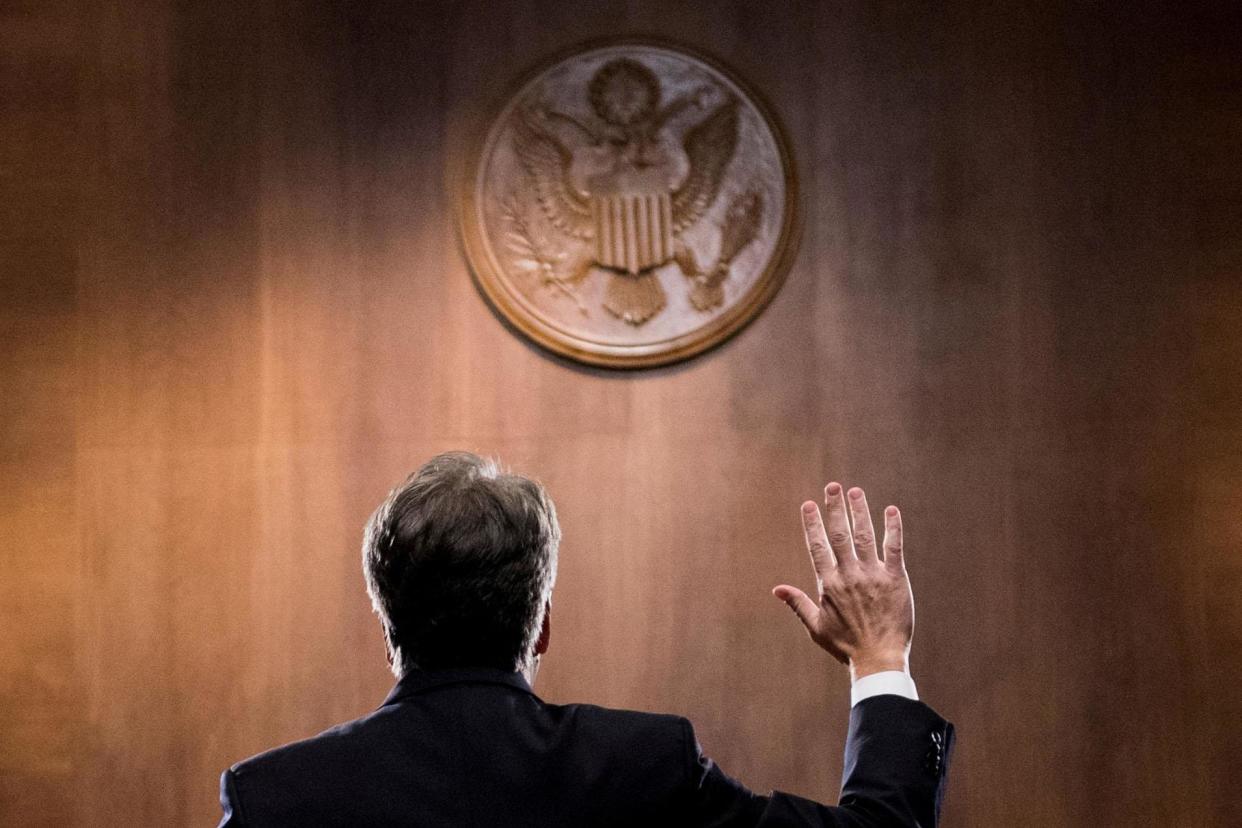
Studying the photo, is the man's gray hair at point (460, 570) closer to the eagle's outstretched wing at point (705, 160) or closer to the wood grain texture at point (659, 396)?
the wood grain texture at point (659, 396)

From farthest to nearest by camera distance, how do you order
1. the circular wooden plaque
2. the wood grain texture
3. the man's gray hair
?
the circular wooden plaque
the wood grain texture
the man's gray hair

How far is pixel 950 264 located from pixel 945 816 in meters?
1.29

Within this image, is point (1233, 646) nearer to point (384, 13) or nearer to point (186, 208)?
point (384, 13)

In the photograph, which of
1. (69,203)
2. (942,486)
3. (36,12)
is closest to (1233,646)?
(942,486)

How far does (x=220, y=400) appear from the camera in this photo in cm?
299

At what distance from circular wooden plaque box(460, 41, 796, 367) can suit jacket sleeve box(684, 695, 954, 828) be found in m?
1.73

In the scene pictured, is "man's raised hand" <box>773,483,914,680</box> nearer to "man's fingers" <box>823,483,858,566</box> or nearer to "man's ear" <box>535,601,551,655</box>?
"man's fingers" <box>823,483,858,566</box>

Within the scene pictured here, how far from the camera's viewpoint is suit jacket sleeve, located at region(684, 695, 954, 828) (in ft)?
3.88

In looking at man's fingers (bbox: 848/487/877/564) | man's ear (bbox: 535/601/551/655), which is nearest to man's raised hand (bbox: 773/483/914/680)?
man's fingers (bbox: 848/487/877/564)

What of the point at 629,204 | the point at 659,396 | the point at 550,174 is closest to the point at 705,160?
the point at 629,204

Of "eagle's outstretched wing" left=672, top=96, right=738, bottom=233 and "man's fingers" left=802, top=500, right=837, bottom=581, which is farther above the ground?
"eagle's outstretched wing" left=672, top=96, right=738, bottom=233

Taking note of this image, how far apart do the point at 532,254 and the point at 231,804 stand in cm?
200

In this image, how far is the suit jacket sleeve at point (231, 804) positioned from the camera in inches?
42.6

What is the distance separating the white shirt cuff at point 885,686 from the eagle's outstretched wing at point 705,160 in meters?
1.80
